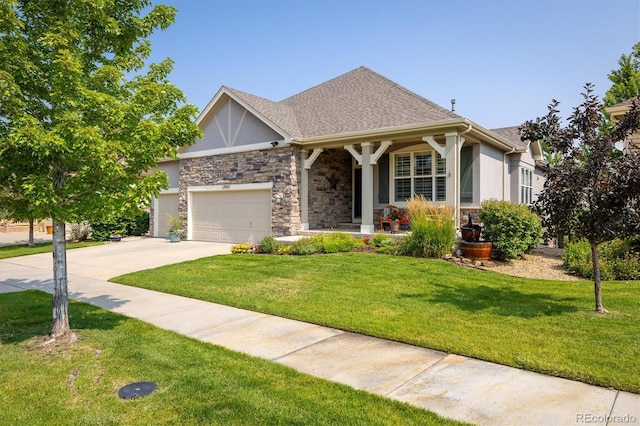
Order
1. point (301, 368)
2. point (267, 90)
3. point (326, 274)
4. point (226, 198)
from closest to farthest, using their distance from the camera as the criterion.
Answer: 1. point (301, 368)
2. point (326, 274)
3. point (226, 198)
4. point (267, 90)

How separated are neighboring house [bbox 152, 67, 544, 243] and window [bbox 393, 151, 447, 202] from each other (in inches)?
1.4

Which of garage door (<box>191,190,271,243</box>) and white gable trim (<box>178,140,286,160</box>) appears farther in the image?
garage door (<box>191,190,271,243</box>)

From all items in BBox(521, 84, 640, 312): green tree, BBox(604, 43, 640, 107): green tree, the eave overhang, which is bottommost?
BBox(521, 84, 640, 312): green tree

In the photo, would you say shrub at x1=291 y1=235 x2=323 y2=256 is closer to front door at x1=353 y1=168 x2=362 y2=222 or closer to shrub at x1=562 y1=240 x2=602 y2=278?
front door at x1=353 y1=168 x2=362 y2=222

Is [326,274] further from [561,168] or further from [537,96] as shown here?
[537,96]

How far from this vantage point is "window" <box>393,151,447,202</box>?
13.4 m

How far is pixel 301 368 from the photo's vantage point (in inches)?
154

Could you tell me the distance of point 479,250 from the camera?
31.8 ft

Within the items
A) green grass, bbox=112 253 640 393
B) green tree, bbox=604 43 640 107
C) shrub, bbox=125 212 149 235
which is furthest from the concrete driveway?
green tree, bbox=604 43 640 107

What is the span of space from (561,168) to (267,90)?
1639cm

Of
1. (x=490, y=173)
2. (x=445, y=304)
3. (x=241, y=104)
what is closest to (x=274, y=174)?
(x=241, y=104)

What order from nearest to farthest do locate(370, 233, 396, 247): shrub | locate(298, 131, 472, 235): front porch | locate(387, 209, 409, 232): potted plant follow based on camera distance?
locate(370, 233, 396, 247): shrub → locate(298, 131, 472, 235): front porch → locate(387, 209, 409, 232): potted plant

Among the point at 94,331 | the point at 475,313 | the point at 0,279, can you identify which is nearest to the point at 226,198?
the point at 0,279

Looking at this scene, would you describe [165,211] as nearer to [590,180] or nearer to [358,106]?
[358,106]
